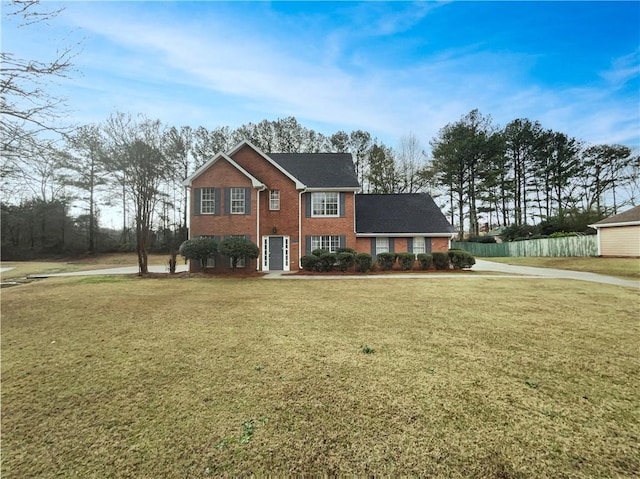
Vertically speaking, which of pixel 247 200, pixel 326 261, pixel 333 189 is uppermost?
pixel 333 189

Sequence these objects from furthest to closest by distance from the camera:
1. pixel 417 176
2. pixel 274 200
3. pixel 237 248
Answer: pixel 417 176, pixel 274 200, pixel 237 248

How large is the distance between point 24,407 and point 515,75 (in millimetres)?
21947

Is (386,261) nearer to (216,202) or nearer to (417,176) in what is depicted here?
(216,202)

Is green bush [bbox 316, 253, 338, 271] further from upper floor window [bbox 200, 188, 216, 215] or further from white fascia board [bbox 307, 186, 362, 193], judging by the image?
upper floor window [bbox 200, 188, 216, 215]

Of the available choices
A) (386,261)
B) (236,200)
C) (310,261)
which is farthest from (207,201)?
Answer: (386,261)

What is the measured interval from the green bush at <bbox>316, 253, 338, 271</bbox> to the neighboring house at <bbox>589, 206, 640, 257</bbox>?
23.6m

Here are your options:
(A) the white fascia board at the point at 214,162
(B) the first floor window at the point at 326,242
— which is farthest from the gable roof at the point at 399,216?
(A) the white fascia board at the point at 214,162

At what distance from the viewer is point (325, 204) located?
2067 cm

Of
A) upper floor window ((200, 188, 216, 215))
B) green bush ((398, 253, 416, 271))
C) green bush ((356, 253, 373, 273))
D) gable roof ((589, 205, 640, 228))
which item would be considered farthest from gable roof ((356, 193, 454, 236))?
gable roof ((589, 205, 640, 228))

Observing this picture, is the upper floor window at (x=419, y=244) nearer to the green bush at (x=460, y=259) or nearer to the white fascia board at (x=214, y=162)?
the green bush at (x=460, y=259)

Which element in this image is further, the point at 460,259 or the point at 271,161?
the point at 271,161

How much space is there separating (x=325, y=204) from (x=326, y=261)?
462 cm

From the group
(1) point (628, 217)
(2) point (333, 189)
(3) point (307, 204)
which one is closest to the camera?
(2) point (333, 189)

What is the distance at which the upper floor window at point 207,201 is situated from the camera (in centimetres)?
1906
